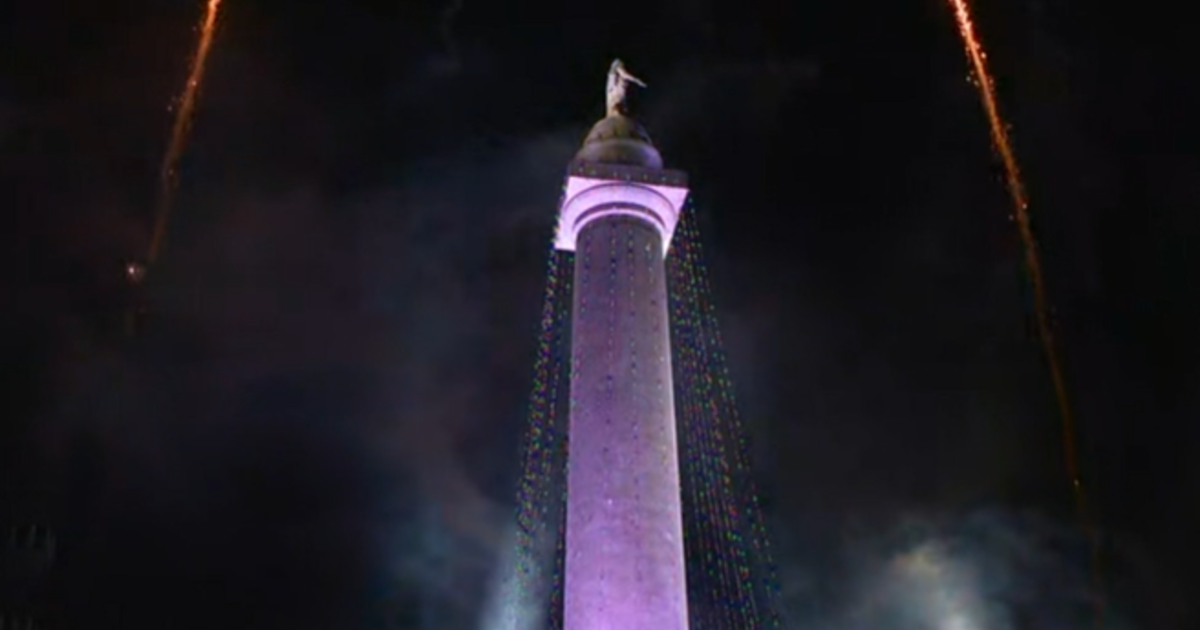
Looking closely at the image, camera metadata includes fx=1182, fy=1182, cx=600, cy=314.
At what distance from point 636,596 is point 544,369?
1092cm

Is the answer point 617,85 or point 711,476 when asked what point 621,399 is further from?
point 617,85

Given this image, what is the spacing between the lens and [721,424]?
34.2 m

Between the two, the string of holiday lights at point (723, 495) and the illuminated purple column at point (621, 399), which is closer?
the illuminated purple column at point (621, 399)

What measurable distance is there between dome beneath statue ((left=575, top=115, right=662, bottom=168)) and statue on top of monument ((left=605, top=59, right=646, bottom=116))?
421 millimetres

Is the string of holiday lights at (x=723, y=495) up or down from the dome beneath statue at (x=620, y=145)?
down

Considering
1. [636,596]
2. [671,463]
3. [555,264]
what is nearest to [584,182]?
[555,264]

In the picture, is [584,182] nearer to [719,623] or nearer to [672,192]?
[672,192]

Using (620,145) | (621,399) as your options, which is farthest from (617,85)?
(621,399)

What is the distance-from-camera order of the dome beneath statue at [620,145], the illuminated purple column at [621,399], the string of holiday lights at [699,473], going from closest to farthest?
the illuminated purple column at [621,399] < the dome beneath statue at [620,145] < the string of holiday lights at [699,473]

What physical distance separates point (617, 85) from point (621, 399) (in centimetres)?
1045

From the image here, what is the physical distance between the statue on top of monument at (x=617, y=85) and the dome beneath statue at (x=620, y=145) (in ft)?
1.38

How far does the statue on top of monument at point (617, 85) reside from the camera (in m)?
34.0

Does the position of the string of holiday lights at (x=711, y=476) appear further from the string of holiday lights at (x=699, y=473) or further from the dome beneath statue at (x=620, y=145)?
the dome beneath statue at (x=620, y=145)

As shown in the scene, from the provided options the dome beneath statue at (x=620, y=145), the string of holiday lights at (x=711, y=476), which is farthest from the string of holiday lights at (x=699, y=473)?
the dome beneath statue at (x=620, y=145)
